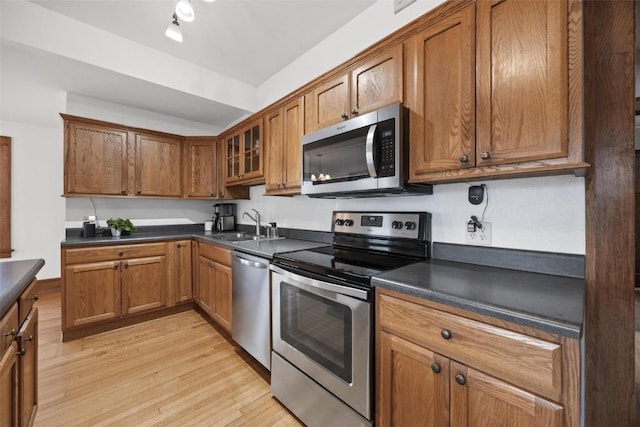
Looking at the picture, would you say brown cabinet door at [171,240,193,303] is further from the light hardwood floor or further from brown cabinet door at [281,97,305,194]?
brown cabinet door at [281,97,305,194]

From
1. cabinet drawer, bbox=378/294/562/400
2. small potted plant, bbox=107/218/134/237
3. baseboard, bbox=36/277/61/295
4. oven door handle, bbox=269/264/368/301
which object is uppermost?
small potted plant, bbox=107/218/134/237

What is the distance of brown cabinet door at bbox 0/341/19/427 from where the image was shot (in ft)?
2.93

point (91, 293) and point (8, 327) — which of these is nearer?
point (8, 327)

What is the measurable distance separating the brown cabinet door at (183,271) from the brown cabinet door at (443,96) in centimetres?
257

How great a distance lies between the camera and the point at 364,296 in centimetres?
117

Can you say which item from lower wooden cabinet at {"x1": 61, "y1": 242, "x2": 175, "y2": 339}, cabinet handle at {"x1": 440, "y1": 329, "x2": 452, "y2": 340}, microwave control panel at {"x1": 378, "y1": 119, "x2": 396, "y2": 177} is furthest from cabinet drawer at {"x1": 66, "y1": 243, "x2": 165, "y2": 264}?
cabinet handle at {"x1": 440, "y1": 329, "x2": 452, "y2": 340}

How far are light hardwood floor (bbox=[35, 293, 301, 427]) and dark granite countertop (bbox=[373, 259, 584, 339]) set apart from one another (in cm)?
112

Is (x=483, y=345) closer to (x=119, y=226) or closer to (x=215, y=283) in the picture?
(x=215, y=283)

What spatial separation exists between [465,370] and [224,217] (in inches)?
122

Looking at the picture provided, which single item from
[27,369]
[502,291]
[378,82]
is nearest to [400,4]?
[378,82]

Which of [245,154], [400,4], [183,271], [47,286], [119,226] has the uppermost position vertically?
[400,4]

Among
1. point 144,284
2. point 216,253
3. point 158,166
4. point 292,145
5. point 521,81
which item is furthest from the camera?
point 158,166

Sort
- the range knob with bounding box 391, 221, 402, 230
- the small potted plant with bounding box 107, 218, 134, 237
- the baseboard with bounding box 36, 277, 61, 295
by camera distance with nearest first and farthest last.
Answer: the range knob with bounding box 391, 221, 402, 230
the small potted plant with bounding box 107, 218, 134, 237
the baseboard with bounding box 36, 277, 61, 295

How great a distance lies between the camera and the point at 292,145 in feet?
7.15
